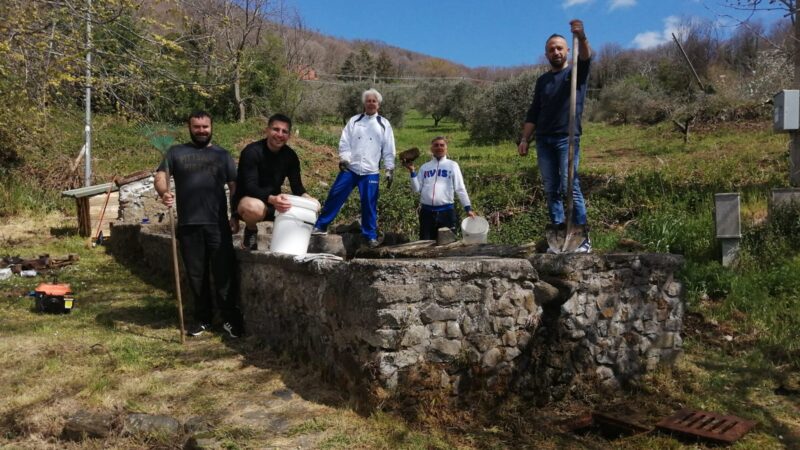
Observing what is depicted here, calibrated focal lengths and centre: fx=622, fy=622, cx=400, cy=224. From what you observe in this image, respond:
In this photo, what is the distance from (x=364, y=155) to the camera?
248 inches

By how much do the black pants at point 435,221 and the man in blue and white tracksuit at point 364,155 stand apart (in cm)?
61

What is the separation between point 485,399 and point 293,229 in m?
1.97

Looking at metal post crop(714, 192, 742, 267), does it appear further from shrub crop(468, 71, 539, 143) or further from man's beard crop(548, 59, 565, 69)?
shrub crop(468, 71, 539, 143)

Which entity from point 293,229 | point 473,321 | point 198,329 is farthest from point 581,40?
point 198,329

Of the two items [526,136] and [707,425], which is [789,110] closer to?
[526,136]

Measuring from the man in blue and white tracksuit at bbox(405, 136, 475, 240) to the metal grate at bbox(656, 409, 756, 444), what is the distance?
3.15m

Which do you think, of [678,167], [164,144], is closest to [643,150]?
[678,167]

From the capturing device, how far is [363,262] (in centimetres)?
381

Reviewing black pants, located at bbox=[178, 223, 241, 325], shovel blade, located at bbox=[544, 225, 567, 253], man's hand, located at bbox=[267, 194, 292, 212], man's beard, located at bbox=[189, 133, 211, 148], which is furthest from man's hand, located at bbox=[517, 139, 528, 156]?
man's beard, located at bbox=[189, 133, 211, 148]

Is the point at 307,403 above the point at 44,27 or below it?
below

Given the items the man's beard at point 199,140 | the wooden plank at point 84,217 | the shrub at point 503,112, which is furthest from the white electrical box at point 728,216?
the shrub at point 503,112

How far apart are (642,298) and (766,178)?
19.1 feet

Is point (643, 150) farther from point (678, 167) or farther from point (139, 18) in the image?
point (139, 18)

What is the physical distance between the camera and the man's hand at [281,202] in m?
4.78
